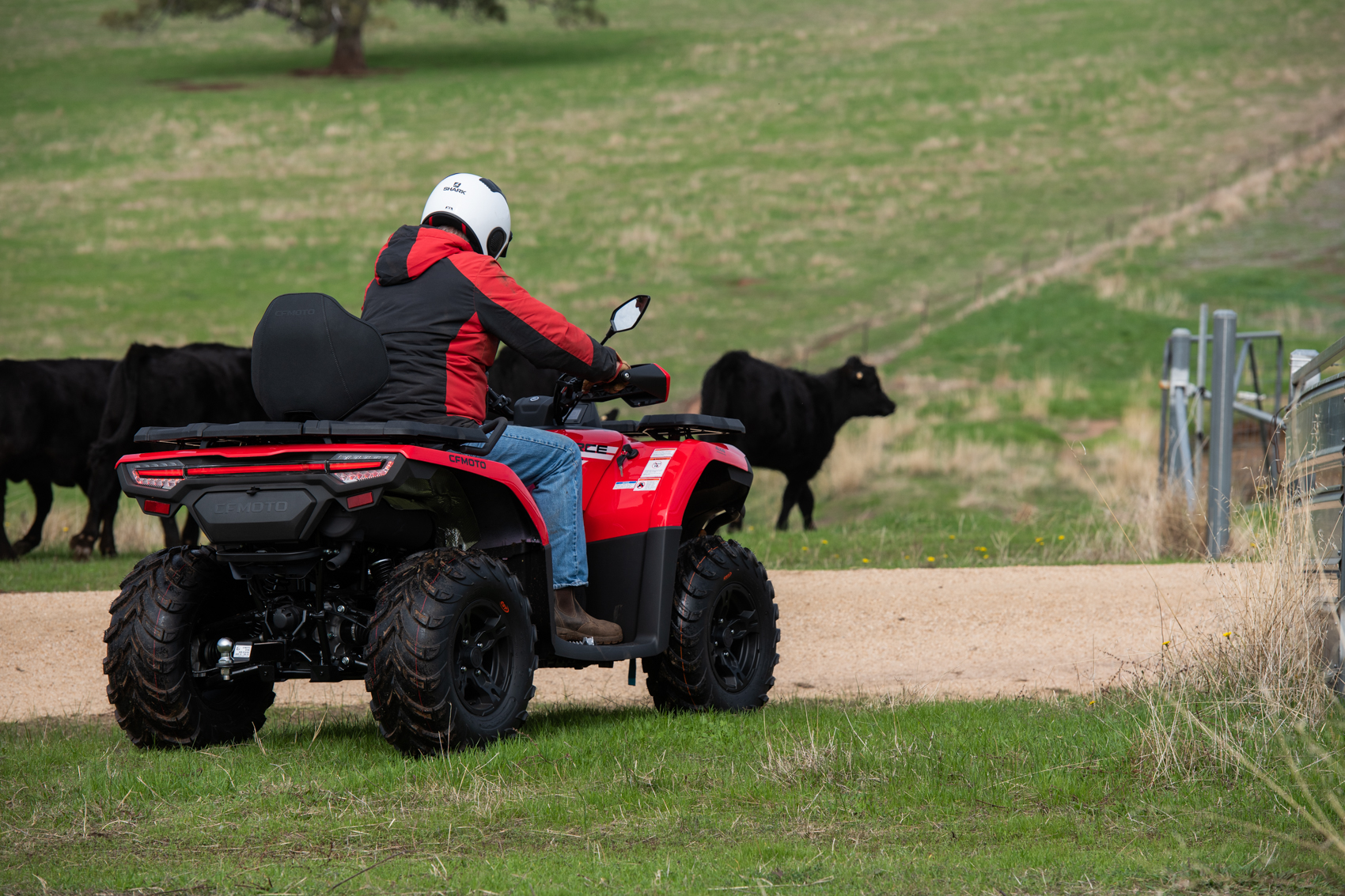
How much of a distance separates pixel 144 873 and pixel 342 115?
175ft

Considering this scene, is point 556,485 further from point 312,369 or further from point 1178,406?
point 1178,406

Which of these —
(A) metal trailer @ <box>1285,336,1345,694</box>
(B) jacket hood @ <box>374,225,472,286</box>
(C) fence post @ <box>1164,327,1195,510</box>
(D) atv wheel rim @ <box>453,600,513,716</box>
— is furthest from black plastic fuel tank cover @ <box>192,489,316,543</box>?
(C) fence post @ <box>1164,327,1195,510</box>

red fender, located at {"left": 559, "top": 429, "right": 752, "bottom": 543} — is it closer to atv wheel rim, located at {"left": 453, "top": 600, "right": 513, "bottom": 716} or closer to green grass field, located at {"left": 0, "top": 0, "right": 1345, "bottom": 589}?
atv wheel rim, located at {"left": 453, "top": 600, "right": 513, "bottom": 716}

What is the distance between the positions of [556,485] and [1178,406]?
30.4 ft

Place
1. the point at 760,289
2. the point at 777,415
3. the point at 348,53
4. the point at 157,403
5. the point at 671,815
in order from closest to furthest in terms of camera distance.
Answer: the point at 671,815 < the point at 157,403 < the point at 777,415 < the point at 760,289 < the point at 348,53

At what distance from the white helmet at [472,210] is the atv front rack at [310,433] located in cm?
98

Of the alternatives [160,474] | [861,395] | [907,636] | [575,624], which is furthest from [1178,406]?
[160,474]

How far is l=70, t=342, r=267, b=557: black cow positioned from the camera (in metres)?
14.2

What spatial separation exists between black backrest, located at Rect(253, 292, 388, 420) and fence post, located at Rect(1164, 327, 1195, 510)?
369 inches

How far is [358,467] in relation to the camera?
5.06 meters

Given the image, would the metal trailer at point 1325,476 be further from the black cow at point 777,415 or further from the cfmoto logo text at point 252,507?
the black cow at point 777,415

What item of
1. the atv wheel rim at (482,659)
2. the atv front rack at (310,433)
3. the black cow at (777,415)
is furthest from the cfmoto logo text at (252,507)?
the black cow at (777,415)

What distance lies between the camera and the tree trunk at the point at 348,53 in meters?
63.7

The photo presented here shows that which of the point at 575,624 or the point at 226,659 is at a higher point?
the point at 575,624
